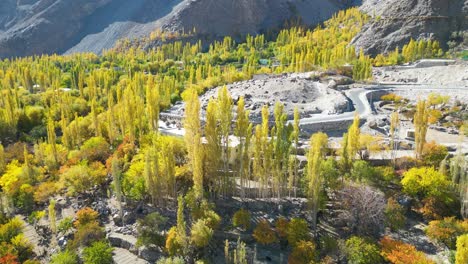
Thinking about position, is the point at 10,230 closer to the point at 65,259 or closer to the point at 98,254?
the point at 65,259

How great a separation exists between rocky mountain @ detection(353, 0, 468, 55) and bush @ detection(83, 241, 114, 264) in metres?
77.5

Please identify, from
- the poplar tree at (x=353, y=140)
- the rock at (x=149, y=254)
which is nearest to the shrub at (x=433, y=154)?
the poplar tree at (x=353, y=140)

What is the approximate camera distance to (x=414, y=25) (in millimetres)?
83562

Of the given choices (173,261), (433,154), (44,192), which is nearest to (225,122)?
(173,261)

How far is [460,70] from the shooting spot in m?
56.3

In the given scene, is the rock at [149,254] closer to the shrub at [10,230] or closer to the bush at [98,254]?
the bush at [98,254]

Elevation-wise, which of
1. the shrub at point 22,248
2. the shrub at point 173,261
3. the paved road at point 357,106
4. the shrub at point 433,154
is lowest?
the shrub at point 22,248

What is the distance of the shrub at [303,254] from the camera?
65.7ft

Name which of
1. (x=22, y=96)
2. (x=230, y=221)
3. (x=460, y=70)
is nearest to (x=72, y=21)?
(x=22, y=96)

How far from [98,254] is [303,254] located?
454 inches

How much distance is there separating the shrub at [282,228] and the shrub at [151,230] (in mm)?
7012

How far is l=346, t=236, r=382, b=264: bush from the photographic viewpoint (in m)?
19.9

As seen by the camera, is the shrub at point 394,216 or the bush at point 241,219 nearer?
the shrub at point 394,216

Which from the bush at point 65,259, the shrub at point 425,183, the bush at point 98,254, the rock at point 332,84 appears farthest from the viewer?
the rock at point 332,84
